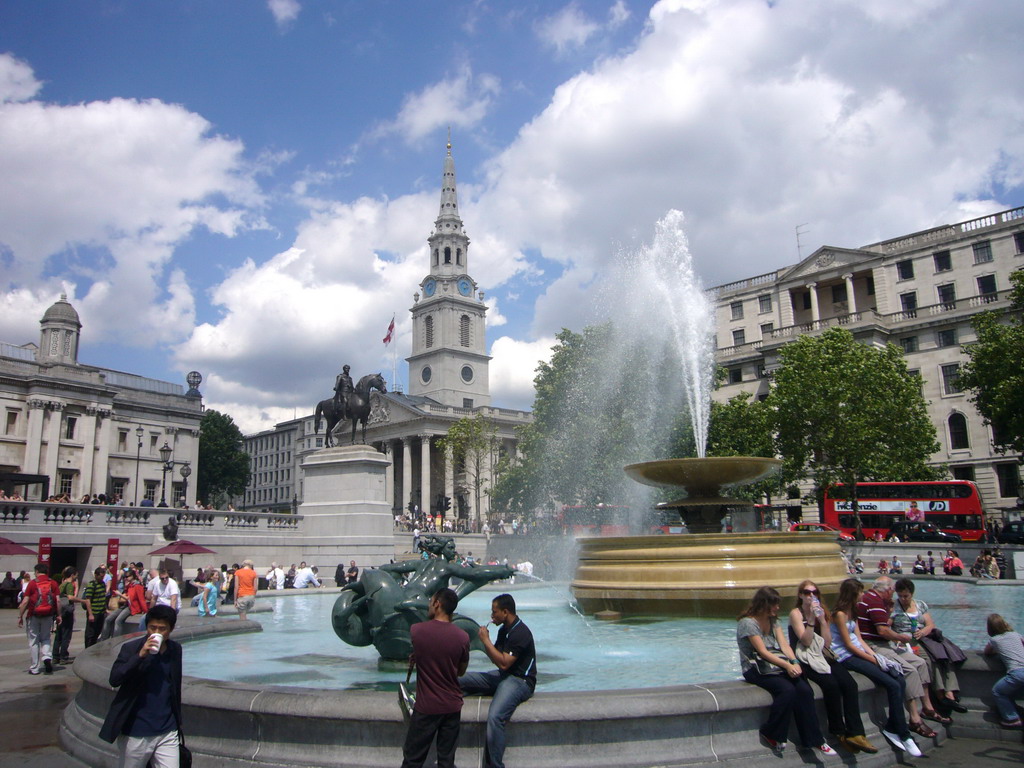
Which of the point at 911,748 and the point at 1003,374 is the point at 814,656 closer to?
the point at 911,748

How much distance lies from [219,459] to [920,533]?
7184 cm

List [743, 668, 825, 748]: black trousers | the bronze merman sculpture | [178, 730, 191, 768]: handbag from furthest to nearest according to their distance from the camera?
the bronze merman sculpture → [743, 668, 825, 748]: black trousers → [178, 730, 191, 768]: handbag

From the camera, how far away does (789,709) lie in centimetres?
529

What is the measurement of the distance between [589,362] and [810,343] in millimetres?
12205

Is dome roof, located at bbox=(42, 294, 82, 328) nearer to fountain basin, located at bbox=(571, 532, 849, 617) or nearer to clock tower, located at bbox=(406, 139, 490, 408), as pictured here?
clock tower, located at bbox=(406, 139, 490, 408)

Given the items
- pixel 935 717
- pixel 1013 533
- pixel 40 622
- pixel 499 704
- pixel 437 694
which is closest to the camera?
pixel 437 694

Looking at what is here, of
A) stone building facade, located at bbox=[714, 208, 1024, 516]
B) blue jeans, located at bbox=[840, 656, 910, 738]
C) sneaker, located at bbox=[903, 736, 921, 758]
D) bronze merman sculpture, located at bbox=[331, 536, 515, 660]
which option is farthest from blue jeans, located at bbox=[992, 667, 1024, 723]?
stone building facade, located at bbox=[714, 208, 1024, 516]

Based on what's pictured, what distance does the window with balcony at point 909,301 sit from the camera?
167 feet

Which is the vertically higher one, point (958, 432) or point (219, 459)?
point (219, 459)

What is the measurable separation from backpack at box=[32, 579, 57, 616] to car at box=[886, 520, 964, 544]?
34.7 metres

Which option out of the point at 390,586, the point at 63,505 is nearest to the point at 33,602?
the point at 390,586

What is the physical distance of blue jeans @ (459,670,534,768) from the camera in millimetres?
4848

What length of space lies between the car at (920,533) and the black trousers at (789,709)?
34.0 metres

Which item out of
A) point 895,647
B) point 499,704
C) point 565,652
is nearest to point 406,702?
point 499,704
